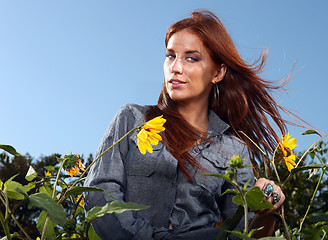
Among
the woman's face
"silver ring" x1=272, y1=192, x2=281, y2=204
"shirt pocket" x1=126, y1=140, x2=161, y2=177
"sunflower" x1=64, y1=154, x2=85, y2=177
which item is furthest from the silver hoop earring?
"silver ring" x1=272, y1=192, x2=281, y2=204

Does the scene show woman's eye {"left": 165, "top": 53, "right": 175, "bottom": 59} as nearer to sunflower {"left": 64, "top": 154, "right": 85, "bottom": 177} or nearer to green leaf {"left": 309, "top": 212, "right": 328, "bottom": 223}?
sunflower {"left": 64, "top": 154, "right": 85, "bottom": 177}

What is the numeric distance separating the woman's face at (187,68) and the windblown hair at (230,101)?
0.06m

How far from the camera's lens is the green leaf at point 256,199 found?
1.17 m

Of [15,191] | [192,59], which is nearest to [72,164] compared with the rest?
[192,59]

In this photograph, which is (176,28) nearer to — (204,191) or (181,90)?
(181,90)

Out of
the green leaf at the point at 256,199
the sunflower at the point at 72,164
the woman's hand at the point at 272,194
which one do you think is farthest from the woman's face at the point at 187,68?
the green leaf at the point at 256,199

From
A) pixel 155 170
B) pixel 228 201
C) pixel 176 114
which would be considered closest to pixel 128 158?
pixel 155 170

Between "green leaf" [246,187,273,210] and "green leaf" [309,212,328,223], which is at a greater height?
"green leaf" [246,187,273,210]

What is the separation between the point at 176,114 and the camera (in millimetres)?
2268

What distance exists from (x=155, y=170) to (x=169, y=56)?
2.08 feet

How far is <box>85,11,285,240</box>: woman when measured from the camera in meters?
1.94

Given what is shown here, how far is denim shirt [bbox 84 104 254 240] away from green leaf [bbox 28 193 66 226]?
0.76m

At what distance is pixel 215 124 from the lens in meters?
2.42

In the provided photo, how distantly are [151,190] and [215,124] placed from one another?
60 centimetres
